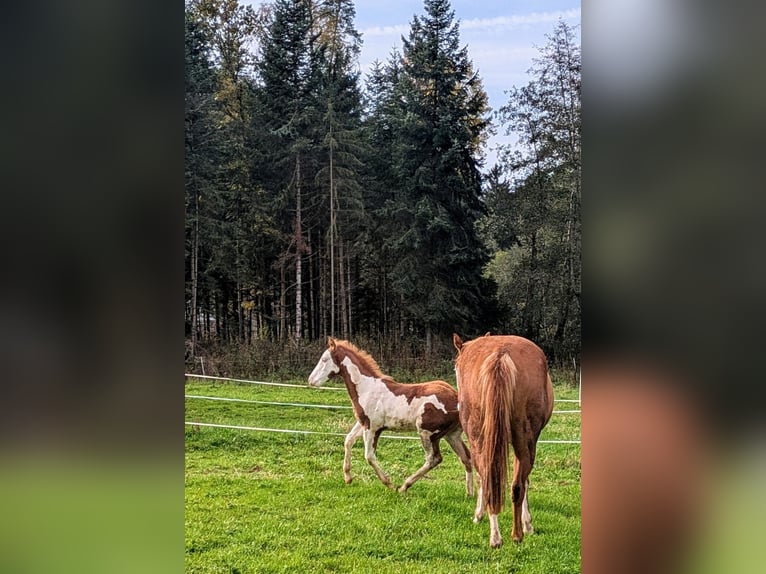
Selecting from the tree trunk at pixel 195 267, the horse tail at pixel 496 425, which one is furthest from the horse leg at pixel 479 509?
the tree trunk at pixel 195 267

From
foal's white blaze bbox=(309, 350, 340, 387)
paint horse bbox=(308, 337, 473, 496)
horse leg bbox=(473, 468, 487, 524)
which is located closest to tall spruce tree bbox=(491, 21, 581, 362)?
paint horse bbox=(308, 337, 473, 496)

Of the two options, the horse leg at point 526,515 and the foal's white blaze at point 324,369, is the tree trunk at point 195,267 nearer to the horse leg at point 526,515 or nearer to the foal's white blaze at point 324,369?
the foal's white blaze at point 324,369

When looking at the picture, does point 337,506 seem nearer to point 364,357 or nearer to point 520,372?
point 364,357

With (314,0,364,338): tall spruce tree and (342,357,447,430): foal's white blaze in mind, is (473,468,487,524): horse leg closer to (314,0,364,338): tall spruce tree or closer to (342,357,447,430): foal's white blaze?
(342,357,447,430): foal's white blaze

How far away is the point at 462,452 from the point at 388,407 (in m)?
0.41

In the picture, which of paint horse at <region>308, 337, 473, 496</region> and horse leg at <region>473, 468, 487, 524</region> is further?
paint horse at <region>308, 337, 473, 496</region>

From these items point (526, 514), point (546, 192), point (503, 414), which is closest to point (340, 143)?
point (546, 192)

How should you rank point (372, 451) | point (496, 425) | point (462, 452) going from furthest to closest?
point (372, 451) < point (462, 452) < point (496, 425)

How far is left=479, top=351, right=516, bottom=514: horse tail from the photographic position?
2500mm

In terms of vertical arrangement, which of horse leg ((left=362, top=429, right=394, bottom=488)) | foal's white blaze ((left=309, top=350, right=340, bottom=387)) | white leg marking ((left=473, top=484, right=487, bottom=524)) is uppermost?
foal's white blaze ((left=309, top=350, right=340, bottom=387))

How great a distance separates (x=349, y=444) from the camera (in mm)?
2959

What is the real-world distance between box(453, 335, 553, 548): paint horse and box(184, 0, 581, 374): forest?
0.19 m
